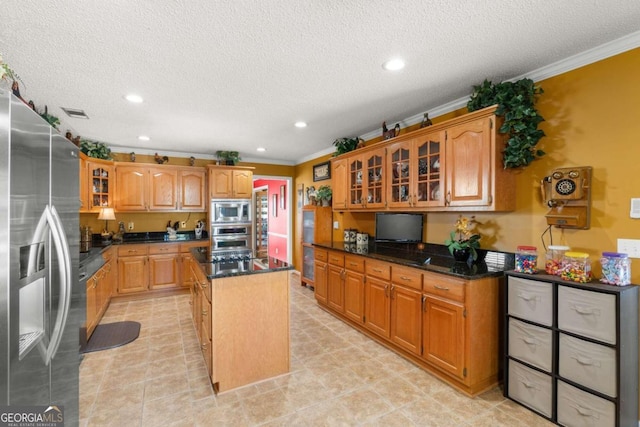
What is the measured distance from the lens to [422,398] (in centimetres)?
231

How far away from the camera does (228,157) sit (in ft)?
18.2

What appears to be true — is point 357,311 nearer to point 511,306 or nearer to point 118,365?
point 511,306

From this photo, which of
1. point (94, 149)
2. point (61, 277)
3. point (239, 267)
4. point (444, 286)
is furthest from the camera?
point (94, 149)

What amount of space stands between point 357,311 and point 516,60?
2.89 meters

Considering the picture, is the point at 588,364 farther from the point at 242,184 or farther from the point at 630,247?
the point at 242,184

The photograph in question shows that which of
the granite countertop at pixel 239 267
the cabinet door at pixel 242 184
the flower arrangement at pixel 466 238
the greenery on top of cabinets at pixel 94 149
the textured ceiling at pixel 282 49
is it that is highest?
the textured ceiling at pixel 282 49

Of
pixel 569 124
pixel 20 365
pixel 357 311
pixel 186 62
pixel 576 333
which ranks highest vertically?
pixel 186 62

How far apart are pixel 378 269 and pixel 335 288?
3.27 ft

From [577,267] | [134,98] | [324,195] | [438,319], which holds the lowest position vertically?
[438,319]

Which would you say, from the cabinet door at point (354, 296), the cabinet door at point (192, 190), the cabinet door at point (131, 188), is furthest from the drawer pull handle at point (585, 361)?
the cabinet door at point (131, 188)

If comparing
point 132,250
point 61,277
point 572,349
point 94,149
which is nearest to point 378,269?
point 572,349

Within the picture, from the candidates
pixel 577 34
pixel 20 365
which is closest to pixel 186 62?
pixel 20 365

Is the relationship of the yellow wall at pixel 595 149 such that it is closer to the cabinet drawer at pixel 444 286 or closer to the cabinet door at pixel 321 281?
the cabinet drawer at pixel 444 286

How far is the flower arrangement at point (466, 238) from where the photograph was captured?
275 centimetres
